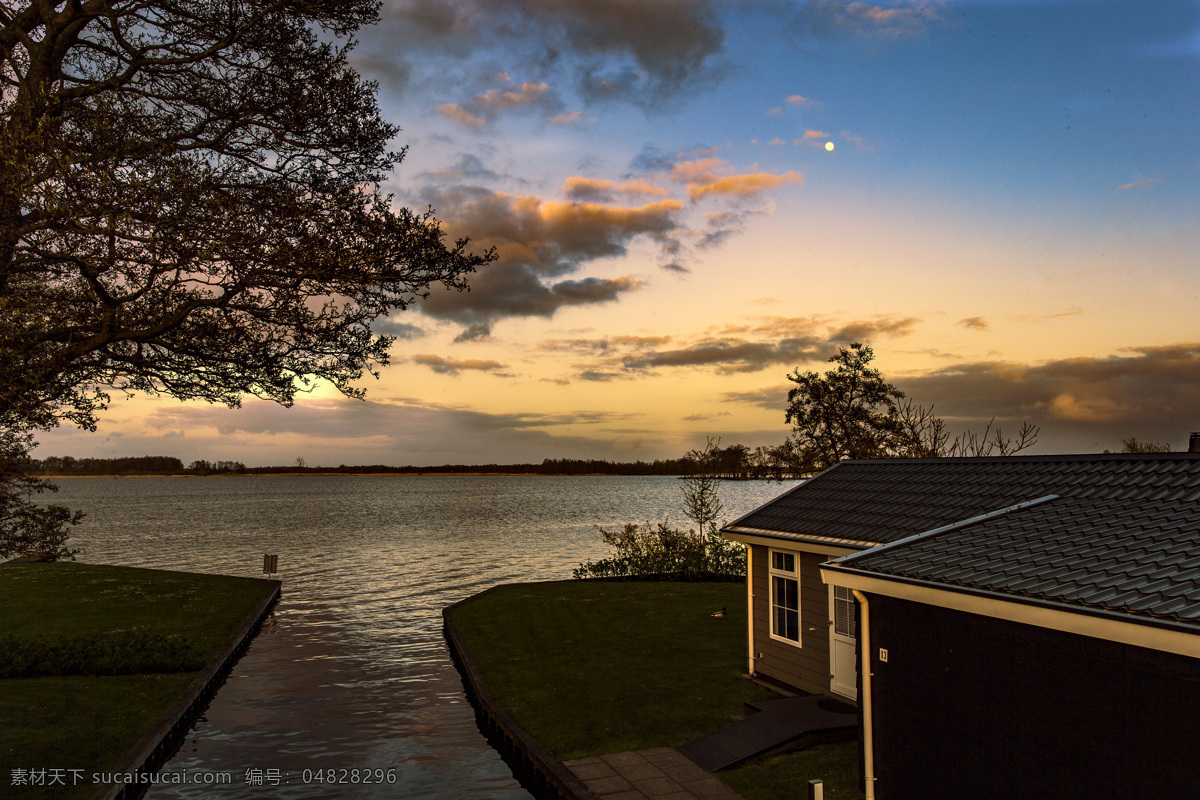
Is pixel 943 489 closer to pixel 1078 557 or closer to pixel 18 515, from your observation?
pixel 1078 557

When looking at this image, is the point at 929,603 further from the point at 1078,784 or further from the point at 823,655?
the point at 823,655

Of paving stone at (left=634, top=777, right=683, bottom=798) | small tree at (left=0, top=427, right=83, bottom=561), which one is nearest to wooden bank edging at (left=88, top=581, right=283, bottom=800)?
small tree at (left=0, top=427, right=83, bottom=561)

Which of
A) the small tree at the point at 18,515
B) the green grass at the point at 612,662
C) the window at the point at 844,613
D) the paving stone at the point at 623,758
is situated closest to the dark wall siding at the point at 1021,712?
the window at the point at 844,613

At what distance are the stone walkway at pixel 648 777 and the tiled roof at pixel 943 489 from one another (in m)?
4.42

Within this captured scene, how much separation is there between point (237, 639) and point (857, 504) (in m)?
18.5

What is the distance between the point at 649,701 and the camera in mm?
13789

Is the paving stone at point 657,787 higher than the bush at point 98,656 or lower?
higher

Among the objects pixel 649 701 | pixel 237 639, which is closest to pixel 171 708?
pixel 237 639

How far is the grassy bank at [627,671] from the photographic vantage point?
10.7 m

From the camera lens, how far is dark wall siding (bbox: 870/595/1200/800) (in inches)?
242

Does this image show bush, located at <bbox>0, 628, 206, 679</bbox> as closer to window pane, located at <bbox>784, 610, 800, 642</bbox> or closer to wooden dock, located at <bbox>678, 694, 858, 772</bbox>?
wooden dock, located at <bbox>678, 694, 858, 772</bbox>

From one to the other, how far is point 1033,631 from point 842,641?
17.9 ft

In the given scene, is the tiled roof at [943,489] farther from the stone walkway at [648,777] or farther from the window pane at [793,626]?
the stone walkway at [648,777]

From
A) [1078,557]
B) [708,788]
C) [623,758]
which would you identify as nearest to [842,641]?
[708,788]
